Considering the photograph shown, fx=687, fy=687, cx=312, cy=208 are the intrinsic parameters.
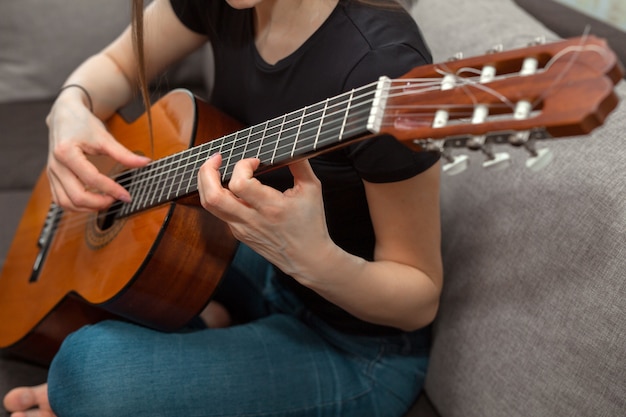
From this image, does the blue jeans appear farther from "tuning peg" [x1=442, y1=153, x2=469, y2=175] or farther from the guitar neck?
"tuning peg" [x1=442, y1=153, x2=469, y2=175]

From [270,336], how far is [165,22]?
22.9 inches

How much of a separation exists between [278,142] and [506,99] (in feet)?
0.94

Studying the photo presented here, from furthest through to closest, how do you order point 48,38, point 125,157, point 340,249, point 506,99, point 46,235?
point 48,38
point 46,235
point 125,157
point 340,249
point 506,99

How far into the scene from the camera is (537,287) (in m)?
0.91

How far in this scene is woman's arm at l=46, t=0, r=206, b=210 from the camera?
1099mm

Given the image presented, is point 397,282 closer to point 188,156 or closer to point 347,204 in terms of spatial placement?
point 347,204

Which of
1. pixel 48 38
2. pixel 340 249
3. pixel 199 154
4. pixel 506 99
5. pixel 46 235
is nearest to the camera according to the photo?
pixel 506 99

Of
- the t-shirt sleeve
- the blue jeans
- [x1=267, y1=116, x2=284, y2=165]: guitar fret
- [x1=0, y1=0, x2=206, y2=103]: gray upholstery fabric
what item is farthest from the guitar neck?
[x1=0, y1=0, x2=206, y2=103]: gray upholstery fabric

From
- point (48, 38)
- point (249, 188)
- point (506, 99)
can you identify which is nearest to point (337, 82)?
point (249, 188)

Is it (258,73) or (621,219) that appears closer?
(621,219)

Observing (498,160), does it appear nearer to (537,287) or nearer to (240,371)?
(537,287)

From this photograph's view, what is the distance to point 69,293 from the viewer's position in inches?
44.4

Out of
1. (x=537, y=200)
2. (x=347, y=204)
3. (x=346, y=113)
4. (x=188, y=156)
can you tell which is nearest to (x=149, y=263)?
(x=188, y=156)

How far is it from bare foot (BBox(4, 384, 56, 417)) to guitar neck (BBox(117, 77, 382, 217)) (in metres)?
0.32
